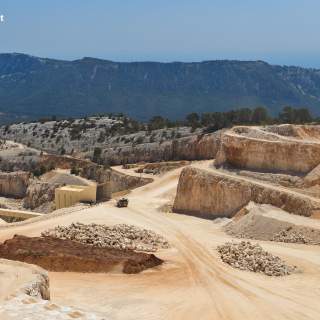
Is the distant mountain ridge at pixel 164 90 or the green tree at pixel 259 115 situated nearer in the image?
the green tree at pixel 259 115

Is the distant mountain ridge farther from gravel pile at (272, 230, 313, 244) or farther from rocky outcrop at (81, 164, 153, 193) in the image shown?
gravel pile at (272, 230, 313, 244)

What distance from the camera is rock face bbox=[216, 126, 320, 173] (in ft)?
134

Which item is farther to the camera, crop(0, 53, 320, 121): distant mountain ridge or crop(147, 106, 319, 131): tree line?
crop(0, 53, 320, 121): distant mountain ridge

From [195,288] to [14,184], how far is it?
4309 centimetres

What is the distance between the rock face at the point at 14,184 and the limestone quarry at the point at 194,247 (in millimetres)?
14537

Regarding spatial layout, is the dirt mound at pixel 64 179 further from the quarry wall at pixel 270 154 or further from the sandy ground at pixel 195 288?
the sandy ground at pixel 195 288

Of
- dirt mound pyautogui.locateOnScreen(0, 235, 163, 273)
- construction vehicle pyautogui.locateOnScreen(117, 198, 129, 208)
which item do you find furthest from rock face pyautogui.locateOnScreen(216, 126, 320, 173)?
dirt mound pyautogui.locateOnScreen(0, 235, 163, 273)

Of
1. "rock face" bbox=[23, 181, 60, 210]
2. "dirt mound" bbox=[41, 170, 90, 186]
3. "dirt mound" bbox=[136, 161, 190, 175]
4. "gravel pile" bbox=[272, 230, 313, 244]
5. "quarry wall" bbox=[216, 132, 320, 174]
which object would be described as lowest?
"rock face" bbox=[23, 181, 60, 210]

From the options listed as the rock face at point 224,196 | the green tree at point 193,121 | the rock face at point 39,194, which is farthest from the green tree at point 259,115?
the rock face at point 224,196

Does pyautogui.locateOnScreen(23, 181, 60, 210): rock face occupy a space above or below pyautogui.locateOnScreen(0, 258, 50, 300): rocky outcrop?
below

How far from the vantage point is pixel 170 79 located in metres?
176

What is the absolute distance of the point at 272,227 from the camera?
32.6 meters

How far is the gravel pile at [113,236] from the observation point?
1178 inches

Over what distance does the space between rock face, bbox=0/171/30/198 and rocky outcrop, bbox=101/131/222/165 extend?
869 centimetres
